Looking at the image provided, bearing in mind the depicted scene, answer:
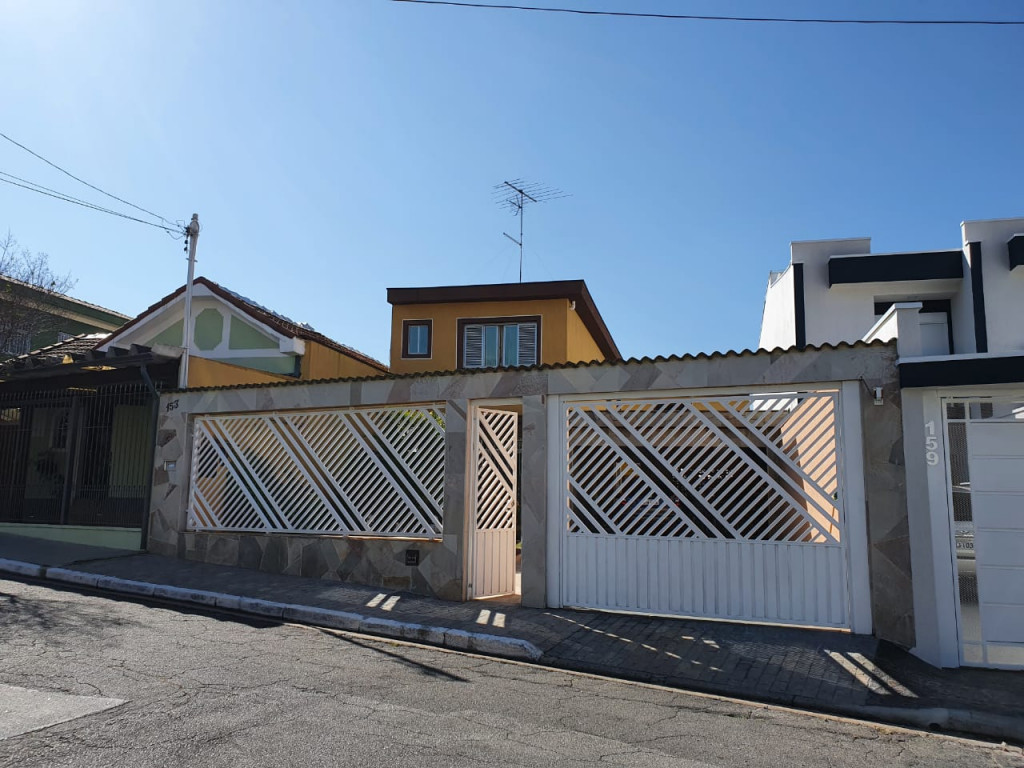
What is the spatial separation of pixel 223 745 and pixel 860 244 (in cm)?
1587

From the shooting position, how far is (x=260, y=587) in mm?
9461

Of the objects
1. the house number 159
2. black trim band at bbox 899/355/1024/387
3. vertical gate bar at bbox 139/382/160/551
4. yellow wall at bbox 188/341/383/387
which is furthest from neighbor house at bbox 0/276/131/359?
the house number 159

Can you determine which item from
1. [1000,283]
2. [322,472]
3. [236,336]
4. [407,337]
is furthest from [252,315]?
[1000,283]

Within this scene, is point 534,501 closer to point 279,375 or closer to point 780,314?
point 279,375

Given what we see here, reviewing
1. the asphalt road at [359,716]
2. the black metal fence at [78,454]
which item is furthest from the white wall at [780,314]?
the black metal fence at [78,454]

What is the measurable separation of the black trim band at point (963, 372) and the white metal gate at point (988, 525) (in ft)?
1.06

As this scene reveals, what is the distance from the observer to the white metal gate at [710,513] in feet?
25.0

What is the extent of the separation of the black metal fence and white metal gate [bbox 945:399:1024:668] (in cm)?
1119

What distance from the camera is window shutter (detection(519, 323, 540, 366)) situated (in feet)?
63.6

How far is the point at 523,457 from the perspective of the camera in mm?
9016

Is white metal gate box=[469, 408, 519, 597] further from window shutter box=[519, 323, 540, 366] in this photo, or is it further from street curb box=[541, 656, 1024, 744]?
window shutter box=[519, 323, 540, 366]

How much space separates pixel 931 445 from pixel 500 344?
13.5 meters

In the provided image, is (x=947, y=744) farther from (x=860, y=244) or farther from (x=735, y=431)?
(x=860, y=244)

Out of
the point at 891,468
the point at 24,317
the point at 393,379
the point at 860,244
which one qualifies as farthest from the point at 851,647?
the point at 24,317
